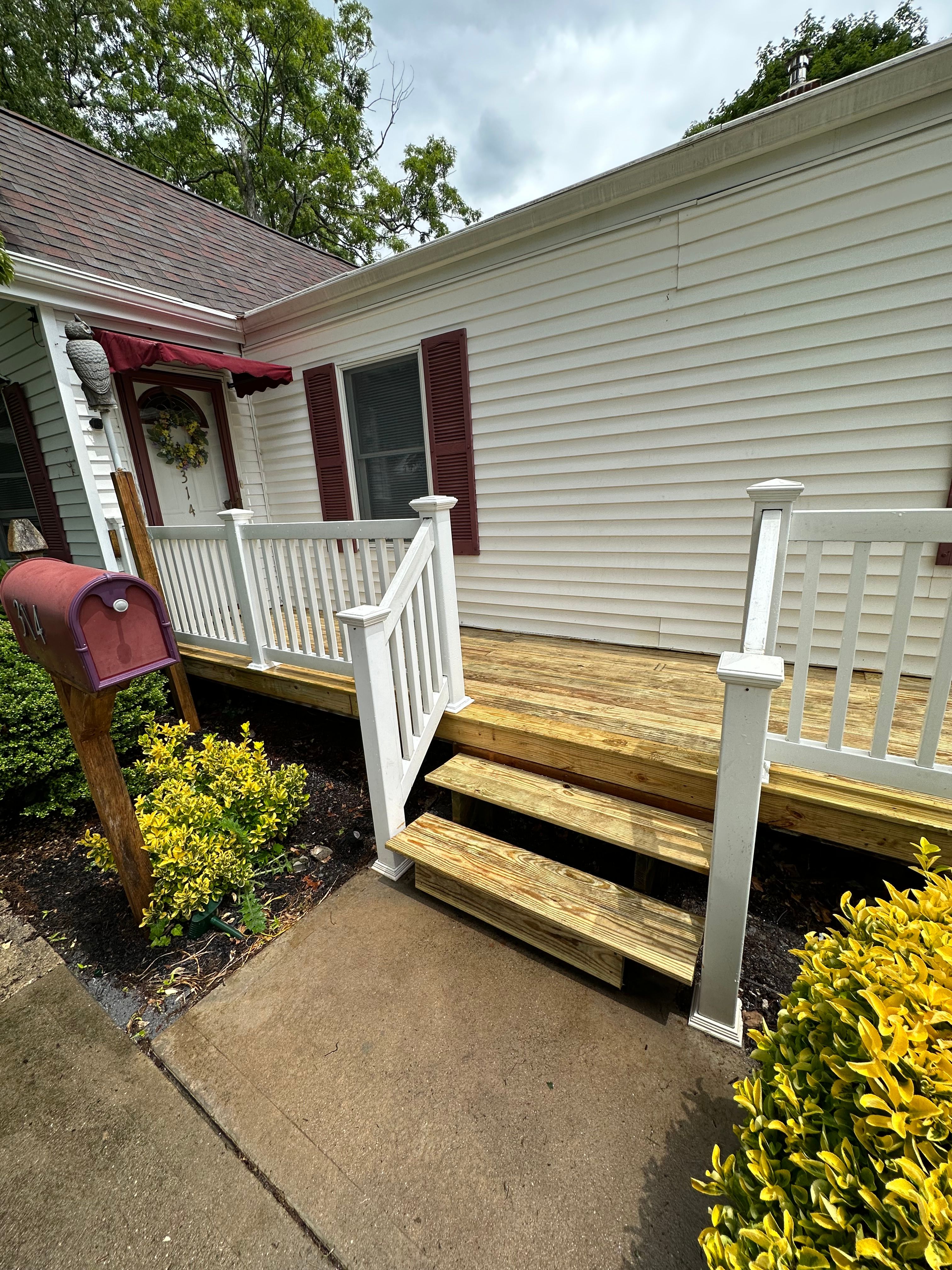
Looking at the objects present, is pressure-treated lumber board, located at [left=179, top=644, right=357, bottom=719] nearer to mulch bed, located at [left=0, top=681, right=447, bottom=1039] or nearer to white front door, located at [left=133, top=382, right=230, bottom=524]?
mulch bed, located at [left=0, top=681, right=447, bottom=1039]

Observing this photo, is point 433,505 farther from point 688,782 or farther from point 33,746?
point 33,746

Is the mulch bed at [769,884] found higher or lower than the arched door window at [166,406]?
lower

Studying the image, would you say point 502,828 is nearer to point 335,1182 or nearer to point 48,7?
point 335,1182

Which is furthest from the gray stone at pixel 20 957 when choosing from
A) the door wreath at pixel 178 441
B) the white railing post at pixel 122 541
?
the door wreath at pixel 178 441

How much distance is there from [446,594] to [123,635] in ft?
4.37

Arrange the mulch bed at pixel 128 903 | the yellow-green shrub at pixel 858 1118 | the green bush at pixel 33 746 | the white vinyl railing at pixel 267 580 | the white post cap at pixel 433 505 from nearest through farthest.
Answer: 1. the yellow-green shrub at pixel 858 1118
2. the mulch bed at pixel 128 903
3. the white post cap at pixel 433 505
4. the green bush at pixel 33 746
5. the white vinyl railing at pixel 267 580

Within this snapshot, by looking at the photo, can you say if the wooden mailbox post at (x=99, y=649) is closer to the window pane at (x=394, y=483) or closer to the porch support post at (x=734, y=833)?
the porch support post at (x=734, y=833)

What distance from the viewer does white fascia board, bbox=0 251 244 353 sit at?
3.51 m

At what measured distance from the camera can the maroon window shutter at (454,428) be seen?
3881 mm

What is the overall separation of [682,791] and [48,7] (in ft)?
70.3

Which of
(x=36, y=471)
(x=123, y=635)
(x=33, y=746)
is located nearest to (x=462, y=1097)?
(x=123, y=635)

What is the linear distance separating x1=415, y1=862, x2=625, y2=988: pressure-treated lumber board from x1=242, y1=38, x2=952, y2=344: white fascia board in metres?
3.47

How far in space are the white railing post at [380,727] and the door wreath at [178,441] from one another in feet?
11.8

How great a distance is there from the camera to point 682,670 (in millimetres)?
3145
